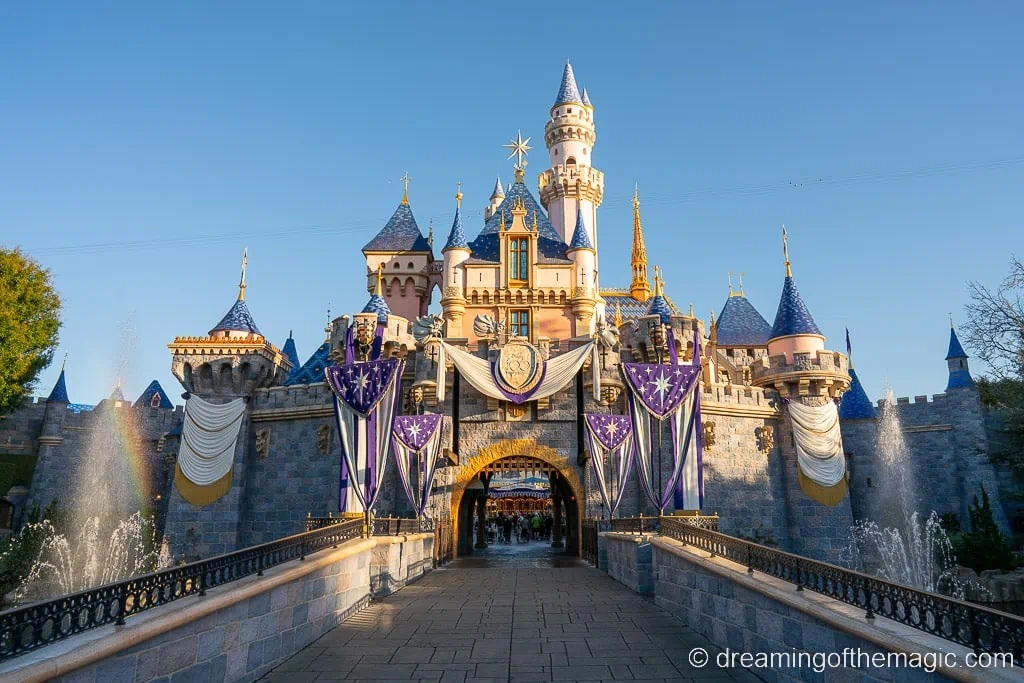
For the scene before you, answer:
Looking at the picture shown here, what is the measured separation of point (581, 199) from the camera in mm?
40312

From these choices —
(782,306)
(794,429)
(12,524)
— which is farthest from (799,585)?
(12,524)

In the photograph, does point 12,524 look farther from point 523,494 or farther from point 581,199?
point 581,199

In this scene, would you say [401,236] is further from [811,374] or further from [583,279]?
[811,374]

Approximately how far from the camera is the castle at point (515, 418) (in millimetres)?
20234

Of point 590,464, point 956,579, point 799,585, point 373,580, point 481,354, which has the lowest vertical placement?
point 956,579

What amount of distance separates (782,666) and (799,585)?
2.54ft

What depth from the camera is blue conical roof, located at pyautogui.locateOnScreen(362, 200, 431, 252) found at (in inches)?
1417

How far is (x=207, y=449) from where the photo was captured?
23469 mm

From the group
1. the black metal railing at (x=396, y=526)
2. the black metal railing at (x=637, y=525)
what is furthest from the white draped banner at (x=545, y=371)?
the black metal railing at (x=637, y=525)

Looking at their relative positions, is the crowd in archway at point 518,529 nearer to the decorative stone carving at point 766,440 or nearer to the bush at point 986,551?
the decorative stone carving at point 766,440

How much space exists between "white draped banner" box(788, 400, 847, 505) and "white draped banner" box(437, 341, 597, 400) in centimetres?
878

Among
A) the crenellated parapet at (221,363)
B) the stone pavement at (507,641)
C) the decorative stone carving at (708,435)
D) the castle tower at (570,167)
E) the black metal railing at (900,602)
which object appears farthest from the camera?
the castle tower at (570,167)

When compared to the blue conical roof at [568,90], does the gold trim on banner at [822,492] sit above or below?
below

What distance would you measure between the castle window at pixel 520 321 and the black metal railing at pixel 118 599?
73.9 ft
